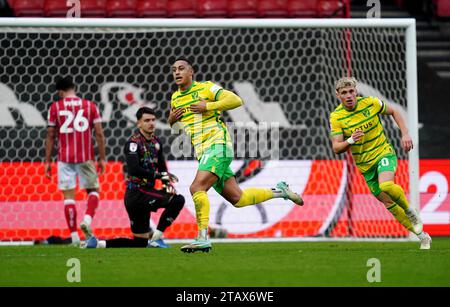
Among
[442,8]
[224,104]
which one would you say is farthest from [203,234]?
[442,8]

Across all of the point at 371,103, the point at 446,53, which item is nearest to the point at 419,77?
the point at 446,53

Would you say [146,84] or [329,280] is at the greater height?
[146,84]

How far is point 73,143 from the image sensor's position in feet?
37.2

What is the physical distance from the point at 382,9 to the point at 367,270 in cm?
1069

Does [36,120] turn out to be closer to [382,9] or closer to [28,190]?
[28,190]

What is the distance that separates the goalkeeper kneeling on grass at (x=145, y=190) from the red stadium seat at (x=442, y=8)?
8.17 metres

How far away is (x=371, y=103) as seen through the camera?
9.70m

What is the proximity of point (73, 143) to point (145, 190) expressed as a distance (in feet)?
4.71

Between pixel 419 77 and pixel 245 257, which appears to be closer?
pixel 245 257

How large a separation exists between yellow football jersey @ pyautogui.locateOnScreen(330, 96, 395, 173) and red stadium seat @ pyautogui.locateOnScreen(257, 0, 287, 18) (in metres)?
6.26

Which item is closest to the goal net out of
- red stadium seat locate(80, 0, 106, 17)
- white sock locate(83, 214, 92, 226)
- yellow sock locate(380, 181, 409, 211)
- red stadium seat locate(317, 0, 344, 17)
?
red stadium seat locate(317, 0, 344, 17)

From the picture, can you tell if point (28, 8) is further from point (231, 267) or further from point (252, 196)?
point (231, 267)

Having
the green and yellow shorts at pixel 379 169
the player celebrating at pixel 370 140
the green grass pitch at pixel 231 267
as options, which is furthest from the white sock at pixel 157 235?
the green and yellow shorts at pixel 379 169

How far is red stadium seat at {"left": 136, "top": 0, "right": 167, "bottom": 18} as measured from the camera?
15.4 metres
